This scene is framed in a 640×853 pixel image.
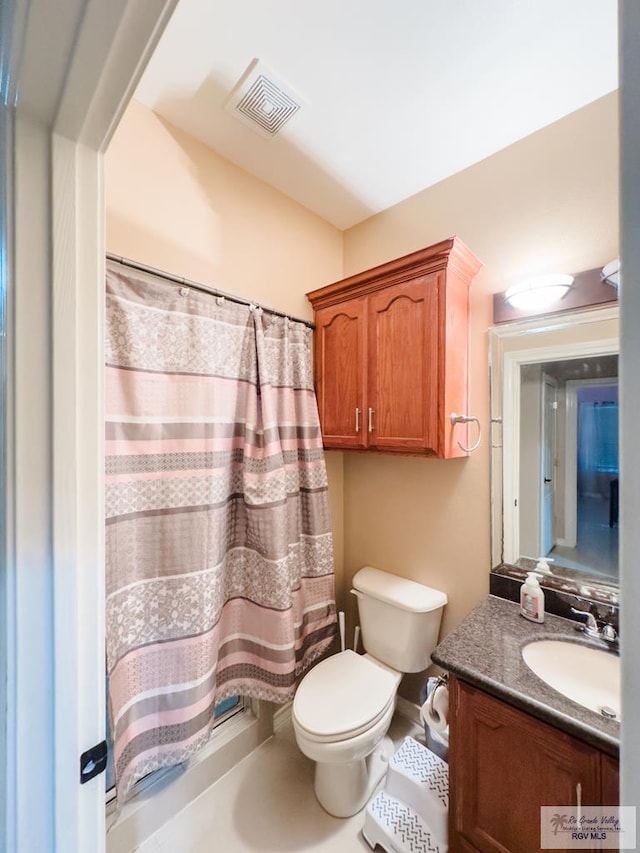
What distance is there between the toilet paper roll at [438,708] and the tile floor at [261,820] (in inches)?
20.2

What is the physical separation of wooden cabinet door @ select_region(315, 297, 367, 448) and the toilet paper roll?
990 millimetres

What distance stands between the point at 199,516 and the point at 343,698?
93 cm

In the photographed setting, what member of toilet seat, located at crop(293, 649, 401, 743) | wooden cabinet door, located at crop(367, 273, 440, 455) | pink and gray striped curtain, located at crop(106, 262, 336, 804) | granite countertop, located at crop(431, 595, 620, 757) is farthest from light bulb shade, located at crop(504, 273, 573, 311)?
toilet seat, located at crop(293, 649, 401, 743)

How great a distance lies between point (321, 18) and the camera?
1070 millimetres

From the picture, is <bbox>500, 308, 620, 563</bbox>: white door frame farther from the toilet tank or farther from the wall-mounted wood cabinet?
the toilet tank

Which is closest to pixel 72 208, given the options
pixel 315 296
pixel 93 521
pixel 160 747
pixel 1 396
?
pixel 1 396

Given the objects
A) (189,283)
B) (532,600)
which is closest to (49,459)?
(189,283)

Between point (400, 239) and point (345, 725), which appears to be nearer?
point (345, 725)

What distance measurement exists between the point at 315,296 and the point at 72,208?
1.31m

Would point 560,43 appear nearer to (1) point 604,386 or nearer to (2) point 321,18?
(2) point 321,18

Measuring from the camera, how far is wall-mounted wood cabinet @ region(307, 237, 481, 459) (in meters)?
1.45

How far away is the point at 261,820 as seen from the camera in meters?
1.39

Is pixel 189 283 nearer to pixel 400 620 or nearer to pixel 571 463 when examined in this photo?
pixel 571 463

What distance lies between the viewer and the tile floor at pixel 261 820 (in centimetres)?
131
